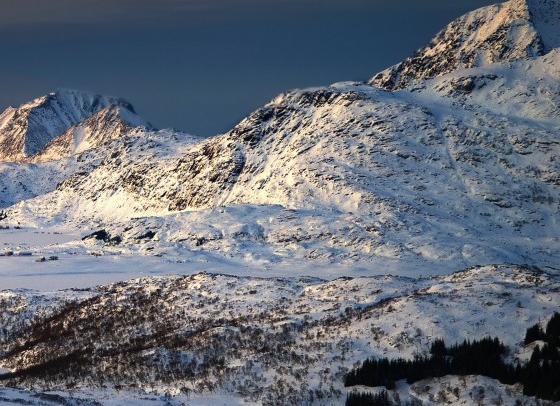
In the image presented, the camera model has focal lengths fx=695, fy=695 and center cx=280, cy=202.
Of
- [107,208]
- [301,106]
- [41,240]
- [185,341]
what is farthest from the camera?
[107,208]

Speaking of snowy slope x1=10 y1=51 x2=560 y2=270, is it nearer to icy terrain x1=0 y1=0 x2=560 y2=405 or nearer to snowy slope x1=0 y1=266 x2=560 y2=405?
icy terrain x1=0 y1=0 x2=560 y2=405

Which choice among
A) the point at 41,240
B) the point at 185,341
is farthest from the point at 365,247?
the point at 41,240

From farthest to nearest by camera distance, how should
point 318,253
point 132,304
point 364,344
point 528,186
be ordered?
point 528,186, point 318,253, point 132,304, point 364,344

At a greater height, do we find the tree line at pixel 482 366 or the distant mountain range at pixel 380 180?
the distant mountain range at pixel 380 180

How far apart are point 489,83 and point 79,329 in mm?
126801

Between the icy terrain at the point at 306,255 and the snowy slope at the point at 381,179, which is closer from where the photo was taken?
the icy terrain at the point at 306,255

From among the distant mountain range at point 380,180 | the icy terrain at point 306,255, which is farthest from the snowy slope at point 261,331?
the distant mountain range at point 380,180

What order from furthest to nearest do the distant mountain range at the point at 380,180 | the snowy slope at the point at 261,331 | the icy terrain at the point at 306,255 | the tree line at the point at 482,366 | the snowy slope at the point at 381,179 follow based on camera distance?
the snowy slope at the point at 381,179 → the distant mountain range at the point at 380,180 → the icy terrain at the point at 306,255 → the snowy slope at the point at 261,331 → the tree line at the point at 482,366

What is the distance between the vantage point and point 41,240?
515 ft

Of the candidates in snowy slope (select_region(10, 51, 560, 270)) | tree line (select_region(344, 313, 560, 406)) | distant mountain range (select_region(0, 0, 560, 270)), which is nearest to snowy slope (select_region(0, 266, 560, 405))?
tree line (select_region(344, 313, 560, 406))

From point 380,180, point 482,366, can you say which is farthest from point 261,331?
point 380,180

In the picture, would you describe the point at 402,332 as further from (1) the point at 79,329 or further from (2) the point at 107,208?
(2) the point at 107,208

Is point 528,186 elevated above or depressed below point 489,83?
below

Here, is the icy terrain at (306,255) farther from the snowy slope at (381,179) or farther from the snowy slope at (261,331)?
the snowy slope at (381,179)
